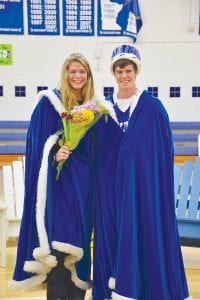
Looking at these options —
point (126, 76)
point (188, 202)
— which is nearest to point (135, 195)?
point (126, 76)

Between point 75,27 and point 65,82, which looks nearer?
point 65,82

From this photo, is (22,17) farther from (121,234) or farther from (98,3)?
(121,234)

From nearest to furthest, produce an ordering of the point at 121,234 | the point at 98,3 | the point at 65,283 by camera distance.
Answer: the point at 121,234 < the point at 65,283 < the point at 98,3

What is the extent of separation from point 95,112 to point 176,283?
2.88ft

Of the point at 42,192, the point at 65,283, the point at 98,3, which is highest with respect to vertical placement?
the point at 98,3

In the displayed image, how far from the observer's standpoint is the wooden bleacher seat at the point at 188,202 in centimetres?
317

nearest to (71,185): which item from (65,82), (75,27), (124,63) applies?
(65,82)

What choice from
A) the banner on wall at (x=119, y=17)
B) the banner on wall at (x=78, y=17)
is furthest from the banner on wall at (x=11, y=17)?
the banner on wall at (x=119, y=17)

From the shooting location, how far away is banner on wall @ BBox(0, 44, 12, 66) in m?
6.52

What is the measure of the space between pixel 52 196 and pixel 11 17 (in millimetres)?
4852

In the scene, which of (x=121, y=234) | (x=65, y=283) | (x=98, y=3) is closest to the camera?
(x=121, y=234)

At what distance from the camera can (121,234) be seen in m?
2.08

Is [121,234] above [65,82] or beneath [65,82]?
beneath

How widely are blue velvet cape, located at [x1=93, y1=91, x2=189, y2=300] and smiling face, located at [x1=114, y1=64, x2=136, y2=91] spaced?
8cm
